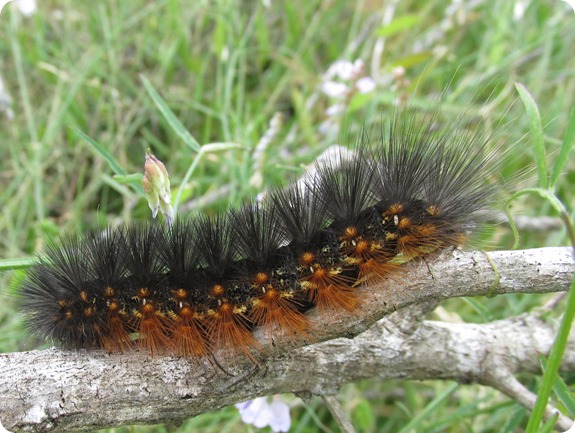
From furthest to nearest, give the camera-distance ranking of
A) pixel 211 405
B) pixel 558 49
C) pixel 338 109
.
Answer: pixel 558 49 < pixel 338 109 < pixel 211 405

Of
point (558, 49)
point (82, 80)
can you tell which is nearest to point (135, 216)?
point (82, 80)

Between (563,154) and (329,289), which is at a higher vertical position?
(563,154)

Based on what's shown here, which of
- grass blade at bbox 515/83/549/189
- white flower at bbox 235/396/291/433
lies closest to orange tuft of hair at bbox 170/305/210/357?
white flower at bbox 235/396/291/433

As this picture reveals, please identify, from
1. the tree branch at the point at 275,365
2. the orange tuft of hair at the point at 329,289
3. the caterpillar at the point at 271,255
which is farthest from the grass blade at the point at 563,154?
the orange tuft of hair at the point at 329,289

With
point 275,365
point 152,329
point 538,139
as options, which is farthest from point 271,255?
point 538,139

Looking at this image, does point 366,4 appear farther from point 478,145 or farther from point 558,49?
point 478,145

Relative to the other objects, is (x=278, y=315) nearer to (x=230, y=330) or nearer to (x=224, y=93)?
(x=230, y=330)
